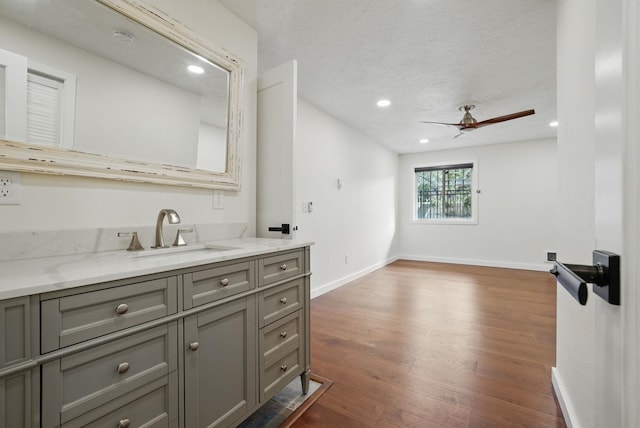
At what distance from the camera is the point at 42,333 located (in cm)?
77

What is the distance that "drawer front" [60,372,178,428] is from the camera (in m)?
→ 0.88

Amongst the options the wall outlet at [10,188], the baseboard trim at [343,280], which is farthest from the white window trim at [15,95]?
the baseboard trim at [343,280]

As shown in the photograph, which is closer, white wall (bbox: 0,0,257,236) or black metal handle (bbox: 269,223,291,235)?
white wall (bbox: 0,0,257,236)

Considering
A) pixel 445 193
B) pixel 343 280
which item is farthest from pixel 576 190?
pixel 445 193

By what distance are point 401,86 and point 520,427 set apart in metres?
2.88

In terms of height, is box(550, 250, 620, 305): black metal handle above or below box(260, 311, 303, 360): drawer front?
above

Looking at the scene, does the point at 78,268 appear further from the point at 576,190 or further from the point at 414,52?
the point at 414,52

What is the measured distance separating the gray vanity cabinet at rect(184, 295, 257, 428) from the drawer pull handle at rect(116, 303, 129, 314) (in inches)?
8.7

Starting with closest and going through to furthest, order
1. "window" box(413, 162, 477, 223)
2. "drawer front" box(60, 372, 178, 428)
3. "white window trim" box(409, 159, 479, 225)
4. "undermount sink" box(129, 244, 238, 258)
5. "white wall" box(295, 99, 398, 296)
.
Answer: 1. "drawer front" box(60, 372, 178, 428)
2. "undermount sink" box(129, 244, 238, 258)
3. "white wall" box(295, 99, 398, 296)
4. "white window trim" box(409, 159, 479, 225)
5. "window" box(413, 162, 477, 223)

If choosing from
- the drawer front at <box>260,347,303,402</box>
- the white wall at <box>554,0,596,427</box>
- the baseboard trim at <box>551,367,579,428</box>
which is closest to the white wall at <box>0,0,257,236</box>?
the drawer front at <box>260,347,303,402</box>

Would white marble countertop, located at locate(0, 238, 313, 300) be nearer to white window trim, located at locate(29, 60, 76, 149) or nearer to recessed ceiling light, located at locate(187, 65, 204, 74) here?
white window trim, located at locate(29, 60, 76, 149)

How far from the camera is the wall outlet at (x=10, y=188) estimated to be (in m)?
1.09

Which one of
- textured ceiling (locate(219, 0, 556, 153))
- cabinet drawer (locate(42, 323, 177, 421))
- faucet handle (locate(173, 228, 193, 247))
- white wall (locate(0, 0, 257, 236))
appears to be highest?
textured ceiling (locate(219, 0, 556, 153))

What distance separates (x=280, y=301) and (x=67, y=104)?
131cm
